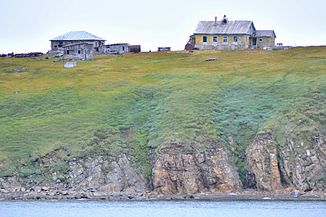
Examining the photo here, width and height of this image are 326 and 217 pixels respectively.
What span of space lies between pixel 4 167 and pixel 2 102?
20903 mm

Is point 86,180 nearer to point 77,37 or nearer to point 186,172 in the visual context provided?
point 186,172

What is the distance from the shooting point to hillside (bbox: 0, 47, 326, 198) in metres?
120

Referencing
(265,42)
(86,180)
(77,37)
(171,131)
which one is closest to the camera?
(86,180)

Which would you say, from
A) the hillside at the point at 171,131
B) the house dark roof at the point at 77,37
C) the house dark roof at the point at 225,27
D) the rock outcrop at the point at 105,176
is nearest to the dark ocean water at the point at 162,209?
the hillside at the point at 171,131

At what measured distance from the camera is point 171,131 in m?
126

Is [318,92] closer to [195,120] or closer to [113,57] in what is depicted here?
[195,120]

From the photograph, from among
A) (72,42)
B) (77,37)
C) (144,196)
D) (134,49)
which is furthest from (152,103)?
(77,37)

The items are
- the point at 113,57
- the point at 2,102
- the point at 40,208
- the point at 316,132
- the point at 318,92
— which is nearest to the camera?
the point at 40,208

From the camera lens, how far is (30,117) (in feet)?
445

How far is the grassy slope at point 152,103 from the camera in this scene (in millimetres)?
124875

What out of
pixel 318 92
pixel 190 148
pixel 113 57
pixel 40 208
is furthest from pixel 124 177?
pixel 113 57

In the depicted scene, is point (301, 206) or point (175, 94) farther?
point (175, 94)

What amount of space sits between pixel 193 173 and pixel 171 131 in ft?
24.2

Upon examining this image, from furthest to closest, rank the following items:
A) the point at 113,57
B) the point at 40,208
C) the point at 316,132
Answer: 1. the point at 113,57
2. the point at 316,132
3. the point at 40,208
